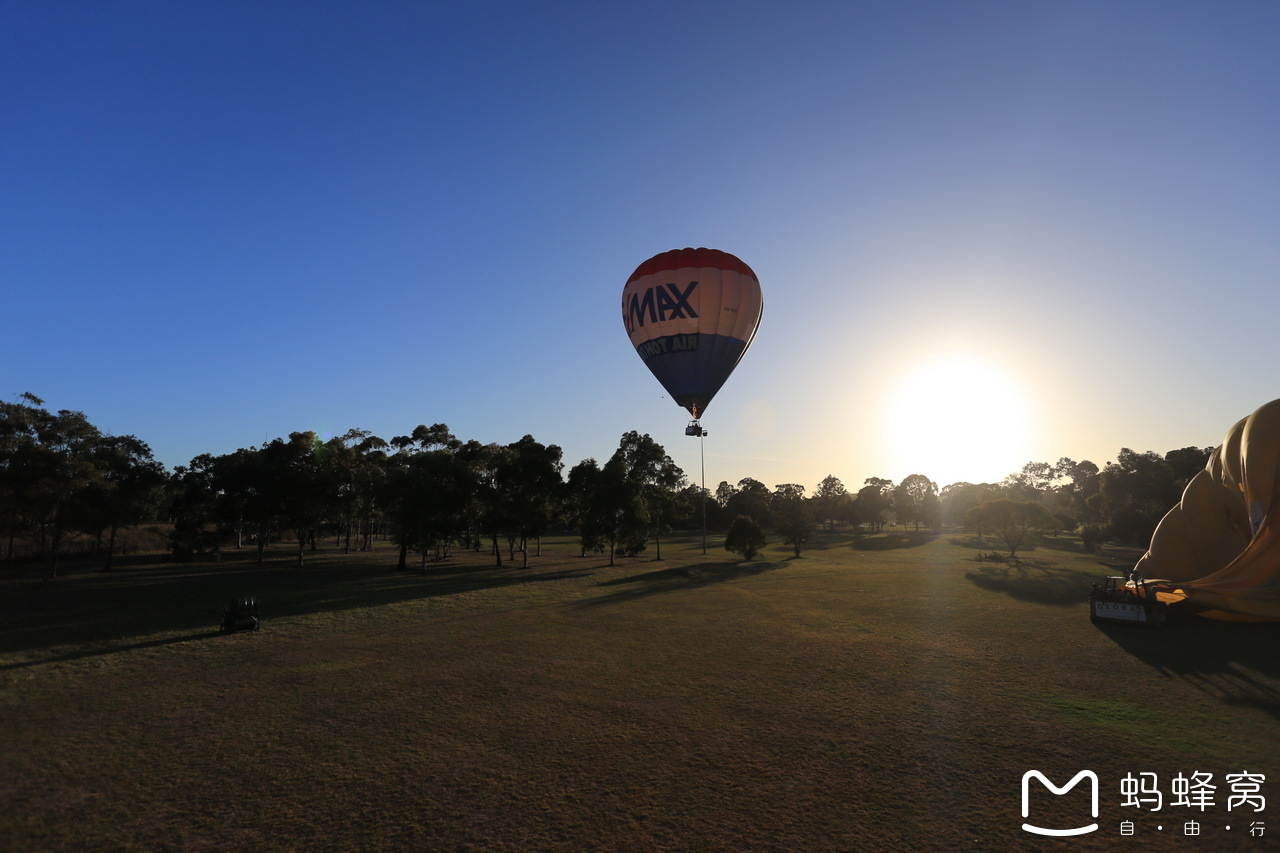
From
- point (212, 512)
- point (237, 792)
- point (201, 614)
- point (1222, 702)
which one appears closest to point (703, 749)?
point (237, 792)

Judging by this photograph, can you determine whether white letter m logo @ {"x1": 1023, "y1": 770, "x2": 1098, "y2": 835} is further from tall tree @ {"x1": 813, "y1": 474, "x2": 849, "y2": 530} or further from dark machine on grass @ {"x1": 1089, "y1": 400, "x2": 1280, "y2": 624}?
tall tree @ {"x1": 813, "y1": 474, "x2": 849, "y2": 530}

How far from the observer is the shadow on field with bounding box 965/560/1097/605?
99.0 feet

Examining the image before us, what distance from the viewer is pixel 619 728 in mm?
12625

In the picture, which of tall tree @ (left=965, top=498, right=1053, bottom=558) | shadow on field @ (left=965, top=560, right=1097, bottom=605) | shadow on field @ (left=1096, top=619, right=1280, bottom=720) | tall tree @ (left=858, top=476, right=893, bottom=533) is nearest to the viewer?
shadow on field @ (left=1096, top=619, right=1280, bottom=720)

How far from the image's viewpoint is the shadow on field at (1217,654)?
1434 centimetres

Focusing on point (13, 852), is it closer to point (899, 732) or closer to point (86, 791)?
point (86, 791)

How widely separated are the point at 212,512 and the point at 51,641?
3637 cm

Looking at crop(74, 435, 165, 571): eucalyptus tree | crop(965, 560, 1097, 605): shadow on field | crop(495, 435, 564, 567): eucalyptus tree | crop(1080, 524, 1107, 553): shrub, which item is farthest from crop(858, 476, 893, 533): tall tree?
crop(74, 435, 165, 571): eucalyptus tree

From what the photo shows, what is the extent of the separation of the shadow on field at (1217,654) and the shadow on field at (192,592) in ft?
102

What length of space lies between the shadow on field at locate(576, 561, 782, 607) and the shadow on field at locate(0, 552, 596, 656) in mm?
5643

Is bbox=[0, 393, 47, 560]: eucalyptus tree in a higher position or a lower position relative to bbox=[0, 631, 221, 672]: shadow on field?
higher

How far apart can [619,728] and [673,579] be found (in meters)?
28.5

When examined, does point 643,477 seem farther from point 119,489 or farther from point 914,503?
point 914,503

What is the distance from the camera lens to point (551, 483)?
4975 centimetres
